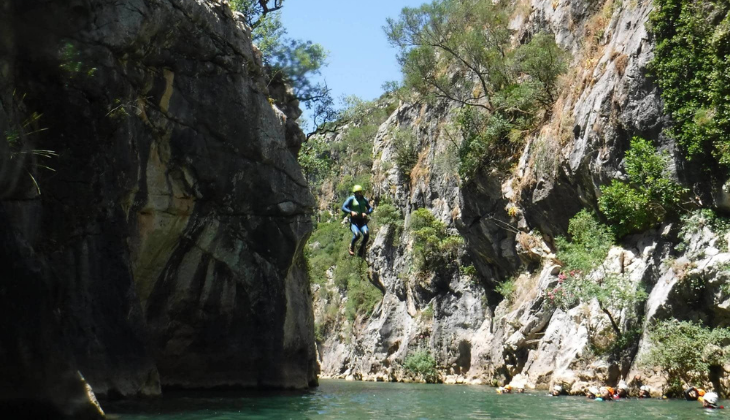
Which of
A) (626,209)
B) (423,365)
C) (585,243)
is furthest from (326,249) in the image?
(626,209)

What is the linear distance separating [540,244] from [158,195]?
683 inches

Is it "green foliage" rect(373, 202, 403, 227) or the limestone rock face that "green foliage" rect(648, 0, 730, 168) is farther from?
"green foliage" rect(373, 202, 403, 227)

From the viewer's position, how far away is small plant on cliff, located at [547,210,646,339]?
2077 cm

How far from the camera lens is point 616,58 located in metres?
24.4

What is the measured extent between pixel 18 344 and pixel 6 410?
108 cm

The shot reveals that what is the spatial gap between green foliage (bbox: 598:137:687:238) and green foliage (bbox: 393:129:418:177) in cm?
2389

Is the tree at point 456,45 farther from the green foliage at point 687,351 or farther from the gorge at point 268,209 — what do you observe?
the green foliage at point 687,351

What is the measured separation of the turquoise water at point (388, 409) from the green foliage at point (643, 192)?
6246 mm

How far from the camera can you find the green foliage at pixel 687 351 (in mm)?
17391

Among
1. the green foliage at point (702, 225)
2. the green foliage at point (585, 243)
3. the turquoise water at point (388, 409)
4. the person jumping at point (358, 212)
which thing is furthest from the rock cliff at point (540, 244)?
the person jumping at point (358, 212)

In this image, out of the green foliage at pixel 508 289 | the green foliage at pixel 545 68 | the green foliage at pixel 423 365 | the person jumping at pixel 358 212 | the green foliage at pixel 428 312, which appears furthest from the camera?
the green foliage at pixel 428 312

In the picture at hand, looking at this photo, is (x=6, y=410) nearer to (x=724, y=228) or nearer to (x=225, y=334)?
(x=225, y=334)

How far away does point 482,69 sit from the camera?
121ft

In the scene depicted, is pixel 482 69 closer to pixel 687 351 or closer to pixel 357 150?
pixel 687 351
